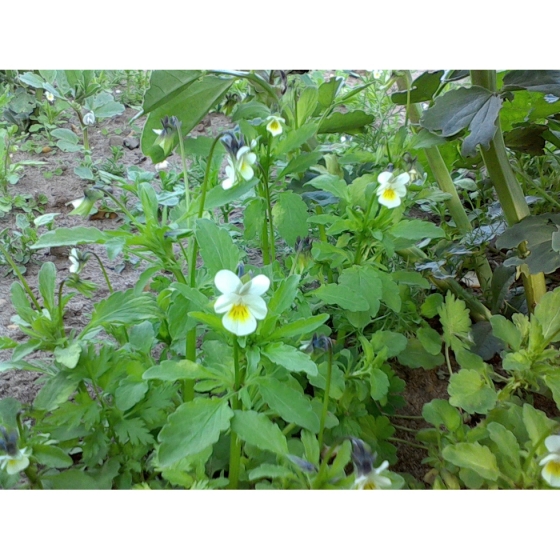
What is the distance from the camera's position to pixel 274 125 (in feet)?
3.49

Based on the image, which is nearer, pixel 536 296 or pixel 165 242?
pixel 165 242

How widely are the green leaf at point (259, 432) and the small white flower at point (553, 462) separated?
0.38m

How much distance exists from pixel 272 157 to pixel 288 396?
20.3 inches

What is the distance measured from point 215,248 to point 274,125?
0.40 meters

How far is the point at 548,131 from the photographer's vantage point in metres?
1.28

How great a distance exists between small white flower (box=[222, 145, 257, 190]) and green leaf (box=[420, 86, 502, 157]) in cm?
39

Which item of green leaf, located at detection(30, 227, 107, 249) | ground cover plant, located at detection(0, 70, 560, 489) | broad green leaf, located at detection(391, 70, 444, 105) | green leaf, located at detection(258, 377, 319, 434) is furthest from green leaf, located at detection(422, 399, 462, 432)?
broad green leaf, located at detection(391, 70, 444, 105)

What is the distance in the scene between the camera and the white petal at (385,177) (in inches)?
39.1

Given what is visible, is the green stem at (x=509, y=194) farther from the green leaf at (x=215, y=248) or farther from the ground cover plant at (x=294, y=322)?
the green leaf at (x=215, y=248)

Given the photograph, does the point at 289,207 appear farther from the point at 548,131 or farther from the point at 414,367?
the point at 548,131

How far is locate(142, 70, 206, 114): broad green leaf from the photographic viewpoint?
104 centimetres

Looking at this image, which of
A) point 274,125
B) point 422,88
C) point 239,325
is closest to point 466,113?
point 422,88

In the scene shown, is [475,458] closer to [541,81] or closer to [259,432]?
[259,432]
